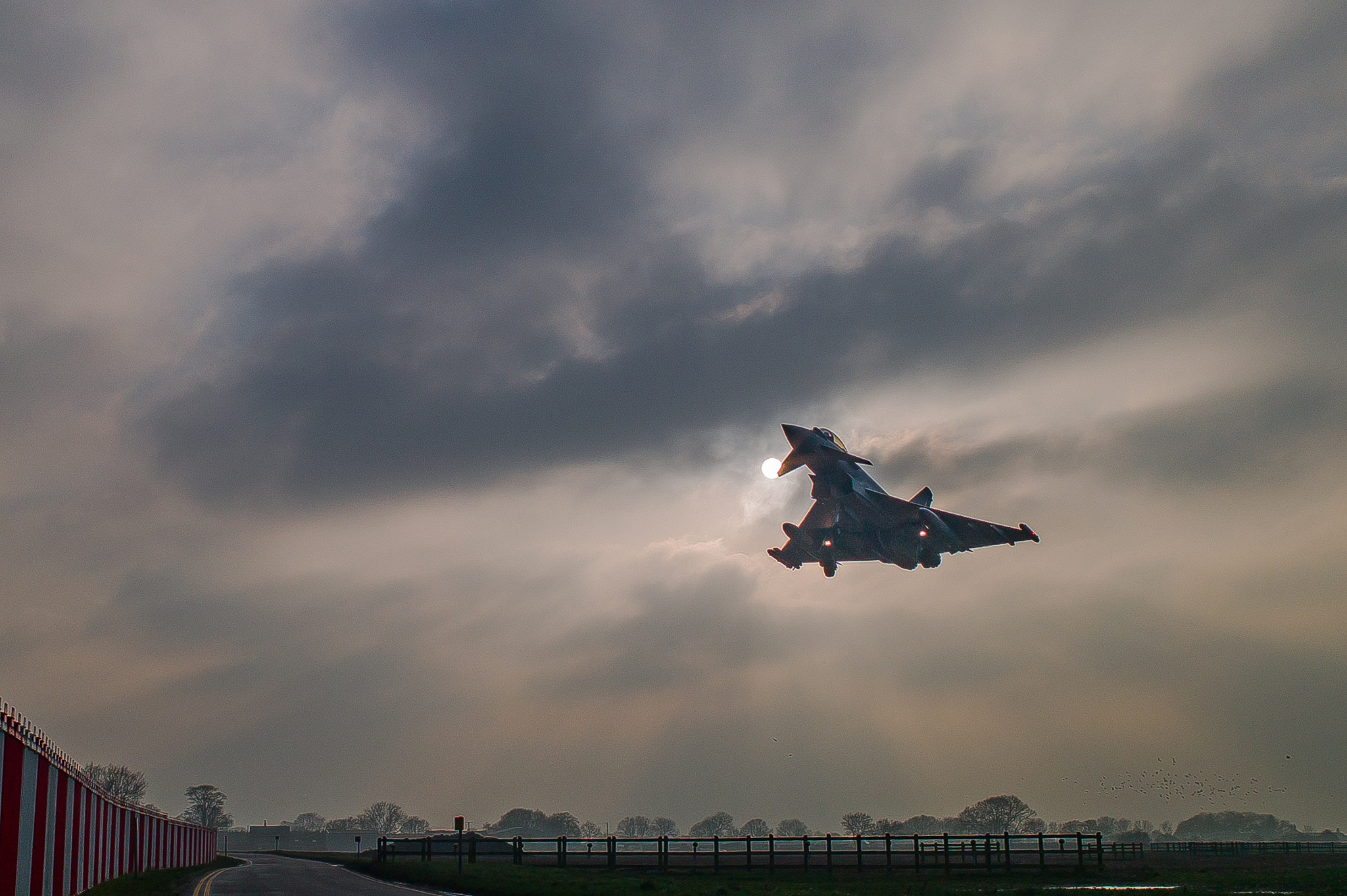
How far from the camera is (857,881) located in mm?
31703

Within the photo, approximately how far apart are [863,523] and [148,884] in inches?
1449

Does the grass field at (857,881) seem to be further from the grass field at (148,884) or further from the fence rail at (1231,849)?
the fence rail at (1231,849)

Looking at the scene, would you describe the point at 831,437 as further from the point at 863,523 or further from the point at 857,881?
the point at 857,881

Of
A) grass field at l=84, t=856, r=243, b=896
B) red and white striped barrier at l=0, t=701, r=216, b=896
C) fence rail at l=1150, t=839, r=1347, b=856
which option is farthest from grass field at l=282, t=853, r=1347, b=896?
fence rail at l=1150, t=839, r=1347, b=856

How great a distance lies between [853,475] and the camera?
169 ft

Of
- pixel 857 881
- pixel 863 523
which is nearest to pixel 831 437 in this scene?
pixel 863 523

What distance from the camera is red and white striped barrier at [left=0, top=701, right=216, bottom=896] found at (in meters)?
14.8

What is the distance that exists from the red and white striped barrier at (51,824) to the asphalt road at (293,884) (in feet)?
10.5

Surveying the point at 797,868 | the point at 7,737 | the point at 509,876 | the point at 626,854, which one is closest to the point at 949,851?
the point at 797,868

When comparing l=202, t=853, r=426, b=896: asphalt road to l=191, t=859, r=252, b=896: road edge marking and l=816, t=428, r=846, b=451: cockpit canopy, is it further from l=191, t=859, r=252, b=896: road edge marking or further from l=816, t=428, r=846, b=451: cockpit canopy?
l=816, t=428, r=846, b=451: cockpit canopy

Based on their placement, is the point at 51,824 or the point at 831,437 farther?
the point at 831,437

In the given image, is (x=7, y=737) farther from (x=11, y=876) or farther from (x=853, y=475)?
(x=853, y=475)

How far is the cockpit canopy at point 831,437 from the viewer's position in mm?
49281

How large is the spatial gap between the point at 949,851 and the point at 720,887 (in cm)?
1233
